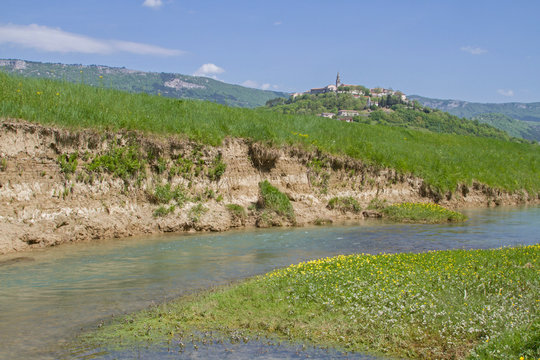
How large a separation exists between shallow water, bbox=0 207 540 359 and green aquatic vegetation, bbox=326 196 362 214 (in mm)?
2022

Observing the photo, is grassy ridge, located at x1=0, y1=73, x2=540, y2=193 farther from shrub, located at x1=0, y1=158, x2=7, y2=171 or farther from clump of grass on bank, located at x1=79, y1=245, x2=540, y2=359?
clump of grass on bank, located at x1=79, y1=245, x2=540, y2=359

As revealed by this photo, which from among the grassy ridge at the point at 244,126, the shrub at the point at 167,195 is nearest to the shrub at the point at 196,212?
the shrub at the point at 167,195

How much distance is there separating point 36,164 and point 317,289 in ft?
34.8

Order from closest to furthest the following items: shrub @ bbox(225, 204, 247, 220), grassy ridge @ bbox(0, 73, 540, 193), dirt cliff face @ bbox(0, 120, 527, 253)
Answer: dirt cliff face @ bbox(0, 120, 527, 253) → grassy ridge @ bbox(0, 73, 540, 193) → shrub @ bbox(225, 204, 247, 220)

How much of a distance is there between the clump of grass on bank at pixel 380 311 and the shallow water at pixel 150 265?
2.44ft

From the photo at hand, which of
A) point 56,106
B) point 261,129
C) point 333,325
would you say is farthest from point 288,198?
point 333,325

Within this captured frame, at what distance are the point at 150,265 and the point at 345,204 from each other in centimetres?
1153

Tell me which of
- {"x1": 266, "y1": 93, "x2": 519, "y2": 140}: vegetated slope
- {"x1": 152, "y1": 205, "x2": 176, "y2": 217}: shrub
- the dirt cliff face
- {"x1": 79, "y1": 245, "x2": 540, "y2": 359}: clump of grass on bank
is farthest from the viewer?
{"x1": 266, "y1": 93, "x2": 519, "y2": 140}: vegetated slope

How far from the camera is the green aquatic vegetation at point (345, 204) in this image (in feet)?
70.4

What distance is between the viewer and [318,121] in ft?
87.9

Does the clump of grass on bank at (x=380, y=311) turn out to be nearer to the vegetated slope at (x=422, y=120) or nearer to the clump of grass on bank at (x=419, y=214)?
the clump of grass on bank at (x=419, y=214)

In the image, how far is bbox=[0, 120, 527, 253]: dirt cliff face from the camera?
576 inches

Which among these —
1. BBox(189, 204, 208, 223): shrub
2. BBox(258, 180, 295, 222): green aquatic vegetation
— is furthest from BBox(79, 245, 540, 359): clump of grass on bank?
BBox(258, 180, 295, 222): green aquatic vegetation

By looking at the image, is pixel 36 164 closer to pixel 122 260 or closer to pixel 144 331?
pixel 122 260
